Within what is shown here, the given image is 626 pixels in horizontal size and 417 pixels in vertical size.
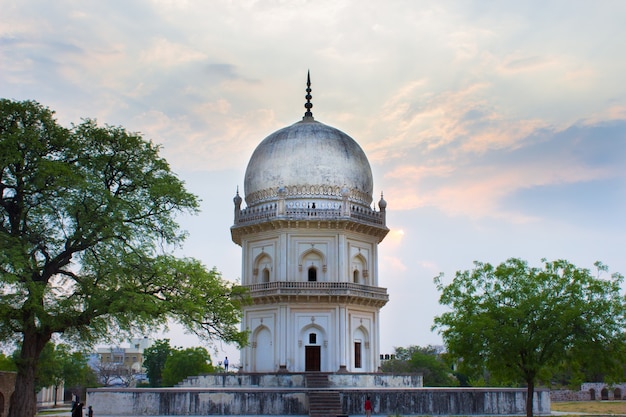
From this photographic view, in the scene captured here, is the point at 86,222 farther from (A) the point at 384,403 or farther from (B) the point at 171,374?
(B) the point at 171,374

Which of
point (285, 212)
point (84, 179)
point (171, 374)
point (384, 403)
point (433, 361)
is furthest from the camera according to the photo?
point (433, 361)

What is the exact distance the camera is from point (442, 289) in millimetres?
32281

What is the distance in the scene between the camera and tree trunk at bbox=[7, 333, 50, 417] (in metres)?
24.0

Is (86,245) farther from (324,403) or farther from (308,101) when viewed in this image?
(308,101)

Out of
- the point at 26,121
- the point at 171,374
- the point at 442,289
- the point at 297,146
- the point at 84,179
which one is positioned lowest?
the point at 171,374

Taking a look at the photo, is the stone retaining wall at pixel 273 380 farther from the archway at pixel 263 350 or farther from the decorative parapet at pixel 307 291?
→ the decorative parapet at pixel 307 291

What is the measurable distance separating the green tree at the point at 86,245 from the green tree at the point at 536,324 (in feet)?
32.2

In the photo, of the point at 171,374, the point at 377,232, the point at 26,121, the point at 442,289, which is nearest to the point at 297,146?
the point at 377,232

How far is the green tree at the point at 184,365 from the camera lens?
69.4m

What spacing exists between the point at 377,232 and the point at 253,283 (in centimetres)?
811

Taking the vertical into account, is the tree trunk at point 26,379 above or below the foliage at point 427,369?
above

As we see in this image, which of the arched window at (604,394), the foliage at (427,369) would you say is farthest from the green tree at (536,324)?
the foliage at (427,369)

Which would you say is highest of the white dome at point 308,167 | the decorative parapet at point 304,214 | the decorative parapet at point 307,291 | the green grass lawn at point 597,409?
the white dome at point 308,167

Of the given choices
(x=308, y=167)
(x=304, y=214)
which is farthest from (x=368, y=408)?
(x=308, y=167)
